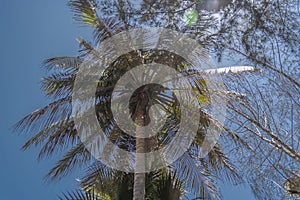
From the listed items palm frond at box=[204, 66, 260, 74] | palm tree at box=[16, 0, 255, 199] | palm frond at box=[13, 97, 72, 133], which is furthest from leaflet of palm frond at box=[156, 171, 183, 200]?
palm frond at box=[13, 97, 72, 133]

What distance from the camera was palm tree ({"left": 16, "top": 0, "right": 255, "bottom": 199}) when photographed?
911 centimetres

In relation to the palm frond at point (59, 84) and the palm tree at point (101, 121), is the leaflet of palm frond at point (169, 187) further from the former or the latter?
the palm frond at point (59, 84)

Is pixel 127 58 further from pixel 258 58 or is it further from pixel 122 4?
pixel 258 58

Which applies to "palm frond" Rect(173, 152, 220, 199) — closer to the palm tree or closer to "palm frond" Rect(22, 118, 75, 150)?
the palm tree

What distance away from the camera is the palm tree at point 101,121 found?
9109mm

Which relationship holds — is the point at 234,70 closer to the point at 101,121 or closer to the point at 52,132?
the point at 101,121

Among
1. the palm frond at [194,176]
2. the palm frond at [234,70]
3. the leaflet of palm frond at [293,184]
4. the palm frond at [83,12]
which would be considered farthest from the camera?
the palm frond at [83,12]

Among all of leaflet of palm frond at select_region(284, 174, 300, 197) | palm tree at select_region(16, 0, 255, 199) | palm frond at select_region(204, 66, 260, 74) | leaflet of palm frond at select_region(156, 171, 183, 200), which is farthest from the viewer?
palm tree at select_region(16, 0, 255, 199)

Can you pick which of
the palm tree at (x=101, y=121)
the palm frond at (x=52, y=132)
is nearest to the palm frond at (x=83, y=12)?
the palm tree at (x=101, y=121)

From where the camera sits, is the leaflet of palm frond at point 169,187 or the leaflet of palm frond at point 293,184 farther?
the leaflet of palm frond at point 169,187

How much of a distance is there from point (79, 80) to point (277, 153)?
211 inches

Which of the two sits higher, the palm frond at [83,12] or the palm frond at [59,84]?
the palm frond at [83,12]

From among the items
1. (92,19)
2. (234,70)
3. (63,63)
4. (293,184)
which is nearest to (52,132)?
(63,63)

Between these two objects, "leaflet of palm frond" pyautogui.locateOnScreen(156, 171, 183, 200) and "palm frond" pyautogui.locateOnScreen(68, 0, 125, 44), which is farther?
"palm frond" pyautogui.locateOnScreen(68, 0, 125, 44)
